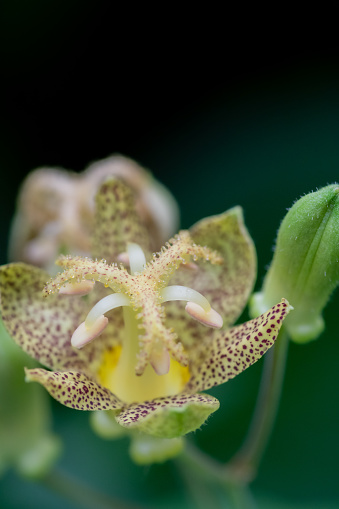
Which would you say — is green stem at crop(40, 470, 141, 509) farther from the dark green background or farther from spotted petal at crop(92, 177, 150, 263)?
spotted petal at crop(92, 177, 150, 263)

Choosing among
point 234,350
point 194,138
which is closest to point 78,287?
point 234,350

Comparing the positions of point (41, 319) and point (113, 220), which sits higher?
point (113, 220)

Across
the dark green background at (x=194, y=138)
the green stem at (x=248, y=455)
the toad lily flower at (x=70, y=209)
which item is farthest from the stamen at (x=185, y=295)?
the dark green background at (x=194, y=138)

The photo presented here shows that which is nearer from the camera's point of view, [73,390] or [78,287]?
[73,390]

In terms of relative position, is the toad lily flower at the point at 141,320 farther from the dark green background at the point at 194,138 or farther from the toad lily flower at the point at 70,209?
the dark green background at the point at 194,138

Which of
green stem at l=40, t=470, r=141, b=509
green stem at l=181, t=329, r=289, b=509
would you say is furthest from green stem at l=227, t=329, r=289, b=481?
green stem at l=40, t=470, r=141, b=509

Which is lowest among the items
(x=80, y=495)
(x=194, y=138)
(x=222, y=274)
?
(x=80, y=495)

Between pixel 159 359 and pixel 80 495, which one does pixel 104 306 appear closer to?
pixel 159 359
